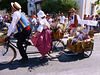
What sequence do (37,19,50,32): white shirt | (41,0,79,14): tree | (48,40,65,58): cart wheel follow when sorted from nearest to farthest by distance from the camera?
(37,19,50,32): white shirt, (48,40,65,58): cart wheel, (41,0,79,14): tree

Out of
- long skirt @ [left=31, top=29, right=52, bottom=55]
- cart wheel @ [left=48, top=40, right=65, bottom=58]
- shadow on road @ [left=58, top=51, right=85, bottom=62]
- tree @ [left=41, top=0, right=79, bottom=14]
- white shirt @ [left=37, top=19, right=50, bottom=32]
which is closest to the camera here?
white shirt @ [left=37, top=19, right=50, bottom=32]

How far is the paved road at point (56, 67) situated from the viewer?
131 inches

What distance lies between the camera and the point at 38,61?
409cm

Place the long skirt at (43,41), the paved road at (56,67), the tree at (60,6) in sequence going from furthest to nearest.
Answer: the tree at (60,6) → the long skirt at (43,41) → the paved road at (56,67)

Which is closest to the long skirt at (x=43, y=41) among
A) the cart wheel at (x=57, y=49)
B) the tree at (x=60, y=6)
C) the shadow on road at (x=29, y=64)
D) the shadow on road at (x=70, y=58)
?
the shadow on road at (x=29, y=64)

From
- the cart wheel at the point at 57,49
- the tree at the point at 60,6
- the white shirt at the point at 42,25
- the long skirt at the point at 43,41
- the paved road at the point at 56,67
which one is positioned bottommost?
the paved road at the point at 56,67

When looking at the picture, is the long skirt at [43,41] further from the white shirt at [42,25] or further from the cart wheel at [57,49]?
the cart wheel at [57,49]

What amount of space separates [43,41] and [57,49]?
0.97 metres

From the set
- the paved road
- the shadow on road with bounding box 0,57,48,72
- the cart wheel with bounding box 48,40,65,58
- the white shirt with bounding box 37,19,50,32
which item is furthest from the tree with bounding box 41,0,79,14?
the shadow on road with bounding box 0,57,48,72

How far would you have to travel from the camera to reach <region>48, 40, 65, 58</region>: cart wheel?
4.33 metres

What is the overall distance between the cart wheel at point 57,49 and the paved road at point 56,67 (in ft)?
0.61

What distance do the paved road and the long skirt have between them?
552 mm

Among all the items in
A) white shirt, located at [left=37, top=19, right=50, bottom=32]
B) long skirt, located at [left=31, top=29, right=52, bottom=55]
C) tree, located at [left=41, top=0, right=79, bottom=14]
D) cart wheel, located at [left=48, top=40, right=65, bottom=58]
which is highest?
tree, located at [left=41, top=0, right=79, bottom=14]

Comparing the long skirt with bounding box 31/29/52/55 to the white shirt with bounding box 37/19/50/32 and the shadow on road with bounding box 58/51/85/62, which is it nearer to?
the white shirt with bounding box 37/19/50/32
